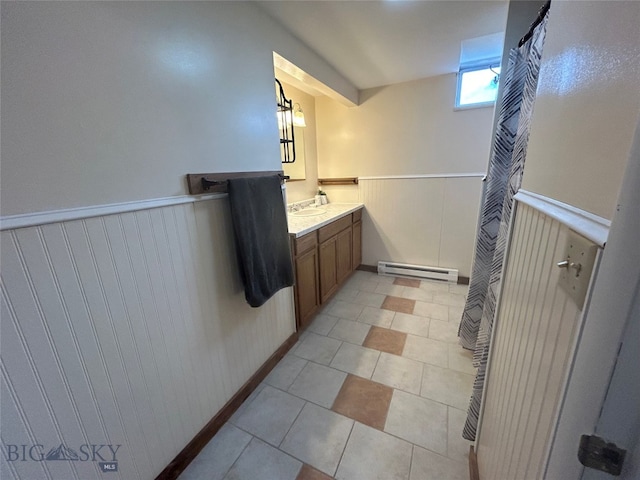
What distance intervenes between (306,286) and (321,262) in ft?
0.98

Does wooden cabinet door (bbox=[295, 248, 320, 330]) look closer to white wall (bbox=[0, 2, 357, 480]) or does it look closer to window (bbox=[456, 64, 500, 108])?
white wall (bbox=[0, 2, 357, 480])

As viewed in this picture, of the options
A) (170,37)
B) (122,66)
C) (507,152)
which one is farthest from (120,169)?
(507,152)

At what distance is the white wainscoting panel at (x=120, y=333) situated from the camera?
2.40 feet

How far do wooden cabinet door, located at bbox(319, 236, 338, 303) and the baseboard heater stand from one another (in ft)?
2.93

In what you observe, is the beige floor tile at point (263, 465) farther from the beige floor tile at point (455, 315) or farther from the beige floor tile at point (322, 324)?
the beige floor tile at point (455, 315)

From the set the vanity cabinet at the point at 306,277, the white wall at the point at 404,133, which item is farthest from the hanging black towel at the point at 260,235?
the white wall at the point at 404,133

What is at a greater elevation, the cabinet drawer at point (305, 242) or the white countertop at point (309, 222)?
the white countertop at point (309, 222)

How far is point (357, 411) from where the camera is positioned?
1.44 metres

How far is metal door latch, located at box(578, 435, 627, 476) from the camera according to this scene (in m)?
0.34

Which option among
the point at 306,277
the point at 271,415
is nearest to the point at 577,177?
the point at 271,415

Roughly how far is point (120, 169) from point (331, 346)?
67.3 inches

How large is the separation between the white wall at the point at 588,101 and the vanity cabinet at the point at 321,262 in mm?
1485

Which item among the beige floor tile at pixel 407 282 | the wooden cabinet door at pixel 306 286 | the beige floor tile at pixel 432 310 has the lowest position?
the beige floor tile at pixel 407 282

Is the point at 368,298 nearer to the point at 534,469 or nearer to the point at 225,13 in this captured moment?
the point at 534,469
